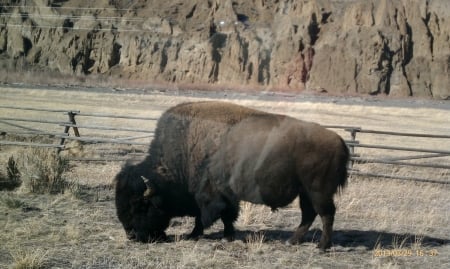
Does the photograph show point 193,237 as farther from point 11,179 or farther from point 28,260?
point 11,179

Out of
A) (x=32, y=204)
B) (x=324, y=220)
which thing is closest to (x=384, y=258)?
(x=324, y=220)

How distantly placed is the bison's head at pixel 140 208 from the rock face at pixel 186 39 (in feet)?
20.2

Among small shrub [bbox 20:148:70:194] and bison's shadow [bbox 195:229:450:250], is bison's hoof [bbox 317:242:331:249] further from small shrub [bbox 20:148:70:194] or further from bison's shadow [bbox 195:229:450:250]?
small shrub [bbox 20:148:70:194]

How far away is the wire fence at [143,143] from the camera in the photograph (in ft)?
39.3

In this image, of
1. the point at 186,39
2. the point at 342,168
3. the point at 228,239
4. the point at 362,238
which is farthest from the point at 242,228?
the point at 186,39

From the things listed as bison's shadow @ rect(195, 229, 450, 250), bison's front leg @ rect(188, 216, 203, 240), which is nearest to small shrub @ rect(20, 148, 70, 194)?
bison's front leg @ rect(188, 216, 203, 240)

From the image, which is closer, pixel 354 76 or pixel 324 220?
pixel 324 220

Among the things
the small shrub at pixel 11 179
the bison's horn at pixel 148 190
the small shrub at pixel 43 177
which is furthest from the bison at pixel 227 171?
the small shrub at pixel 11 179

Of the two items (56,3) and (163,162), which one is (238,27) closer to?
(56,3)

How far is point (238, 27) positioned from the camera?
16.1m

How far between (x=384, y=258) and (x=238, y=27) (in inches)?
451

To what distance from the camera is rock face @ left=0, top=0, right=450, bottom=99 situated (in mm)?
13212

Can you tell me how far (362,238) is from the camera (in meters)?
6.77

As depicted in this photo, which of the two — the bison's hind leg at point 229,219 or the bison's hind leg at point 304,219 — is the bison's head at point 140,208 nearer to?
the bison's hind leg at point 229,219
